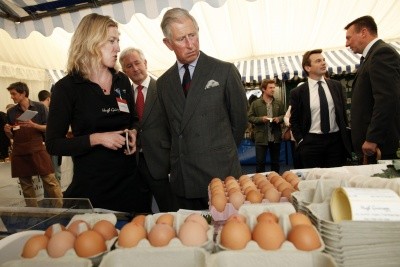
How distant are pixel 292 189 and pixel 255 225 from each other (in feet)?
1.79

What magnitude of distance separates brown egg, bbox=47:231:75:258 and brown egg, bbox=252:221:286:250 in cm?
50

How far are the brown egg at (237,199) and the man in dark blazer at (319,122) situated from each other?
225cm

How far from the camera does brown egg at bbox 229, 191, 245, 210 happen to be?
1299 millimetres

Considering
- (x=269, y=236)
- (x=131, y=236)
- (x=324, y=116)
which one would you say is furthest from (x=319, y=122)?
(x=131, y=236)

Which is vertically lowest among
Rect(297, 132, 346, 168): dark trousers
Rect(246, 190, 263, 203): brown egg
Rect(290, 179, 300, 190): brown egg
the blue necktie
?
Rect(297, 132, 346, 168): dark trousers

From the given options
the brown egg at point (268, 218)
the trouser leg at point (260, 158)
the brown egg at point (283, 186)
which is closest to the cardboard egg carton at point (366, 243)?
the brown egg at point (268, 218)

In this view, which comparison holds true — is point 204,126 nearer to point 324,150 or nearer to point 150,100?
point 150,100

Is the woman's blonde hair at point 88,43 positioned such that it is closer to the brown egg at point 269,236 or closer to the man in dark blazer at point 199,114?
the man in dark blazer at point 199,114

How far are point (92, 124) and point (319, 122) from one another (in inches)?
94.3

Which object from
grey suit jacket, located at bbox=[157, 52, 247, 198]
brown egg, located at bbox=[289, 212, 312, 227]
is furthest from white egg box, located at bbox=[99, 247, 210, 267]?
grey suit jacket, located at bbox=[157, 52, 247, 198]

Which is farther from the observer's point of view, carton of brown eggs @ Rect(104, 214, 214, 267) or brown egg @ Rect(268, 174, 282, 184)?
brown egg @ Rect(268, 174, 282, 184)

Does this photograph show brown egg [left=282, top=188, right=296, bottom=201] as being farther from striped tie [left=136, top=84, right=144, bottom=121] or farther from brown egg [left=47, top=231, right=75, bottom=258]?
striped tie [left=136, top=84, right=144, bottom=121]

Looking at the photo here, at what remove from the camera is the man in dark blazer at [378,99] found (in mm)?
2611

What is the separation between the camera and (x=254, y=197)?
1.31m
